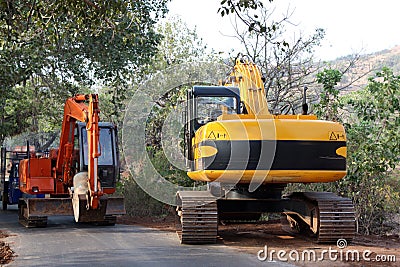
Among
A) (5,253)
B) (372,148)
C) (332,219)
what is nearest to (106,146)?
(5,253)

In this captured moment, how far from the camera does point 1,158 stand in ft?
83.9

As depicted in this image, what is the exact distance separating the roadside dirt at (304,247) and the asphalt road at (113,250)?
56 centimetres

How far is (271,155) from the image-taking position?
36.9 feet

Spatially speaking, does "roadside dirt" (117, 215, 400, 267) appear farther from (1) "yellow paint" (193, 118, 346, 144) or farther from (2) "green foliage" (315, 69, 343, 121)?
(2) "green foliage" (315, 69, 343, 121)

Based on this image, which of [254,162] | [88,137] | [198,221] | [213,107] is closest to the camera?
[254,162]

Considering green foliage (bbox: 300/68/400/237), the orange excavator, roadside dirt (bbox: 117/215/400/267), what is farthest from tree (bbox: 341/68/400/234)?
the orange excavator

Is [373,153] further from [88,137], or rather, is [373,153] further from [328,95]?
[88,137]

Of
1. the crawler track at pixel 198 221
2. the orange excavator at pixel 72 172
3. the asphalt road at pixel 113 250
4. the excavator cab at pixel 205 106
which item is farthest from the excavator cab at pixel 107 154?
the crawler track at pixel 198 221

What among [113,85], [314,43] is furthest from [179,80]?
[314,43]

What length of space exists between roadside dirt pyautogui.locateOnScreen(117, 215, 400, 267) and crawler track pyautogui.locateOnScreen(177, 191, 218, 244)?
49cm

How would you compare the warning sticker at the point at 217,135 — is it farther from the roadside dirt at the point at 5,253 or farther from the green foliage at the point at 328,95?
the green foliage at the point at 328,95

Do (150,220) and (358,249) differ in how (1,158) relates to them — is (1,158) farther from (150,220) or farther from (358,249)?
(358,249)

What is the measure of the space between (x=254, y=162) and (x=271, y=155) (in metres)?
0.32

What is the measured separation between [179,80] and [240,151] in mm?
11520
